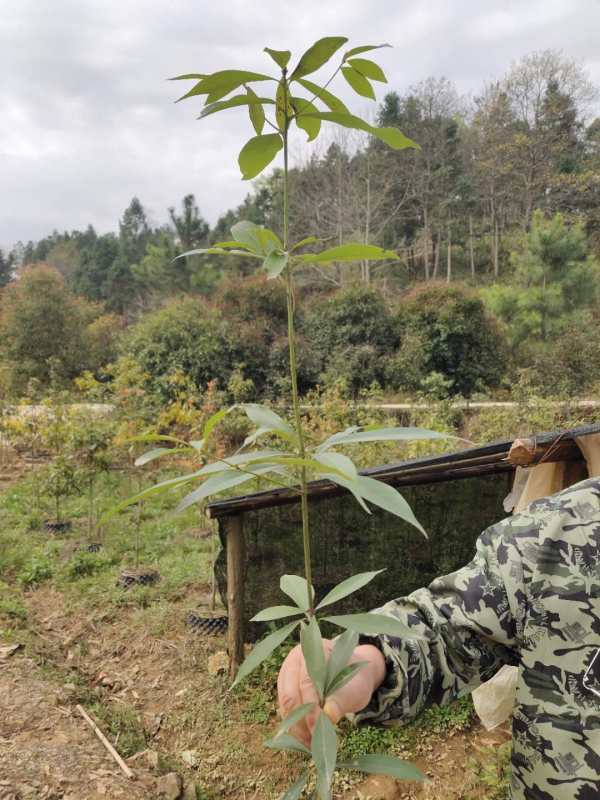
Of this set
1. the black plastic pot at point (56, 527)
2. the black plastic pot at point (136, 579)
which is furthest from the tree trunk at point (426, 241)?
the black plastic pot at point (136, 579)

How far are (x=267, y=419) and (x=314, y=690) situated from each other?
35 centimetres

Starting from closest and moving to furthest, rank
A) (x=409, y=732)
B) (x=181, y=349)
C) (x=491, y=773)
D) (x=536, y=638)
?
(x=536, y=638), (x=491, y=773), (x=409, y=732), (x=181, y=349)

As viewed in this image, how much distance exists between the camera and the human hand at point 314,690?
73cm

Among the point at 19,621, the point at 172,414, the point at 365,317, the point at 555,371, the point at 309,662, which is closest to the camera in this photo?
the point at 309,662

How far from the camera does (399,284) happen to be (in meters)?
22.5

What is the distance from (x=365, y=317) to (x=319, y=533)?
10.0 metres

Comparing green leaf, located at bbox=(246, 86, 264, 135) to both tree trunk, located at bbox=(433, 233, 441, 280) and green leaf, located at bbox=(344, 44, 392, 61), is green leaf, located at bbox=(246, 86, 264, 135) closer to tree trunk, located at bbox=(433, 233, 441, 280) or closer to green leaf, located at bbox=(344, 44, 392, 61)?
green leaf, located at bbox=(344, 44, 392, 61)

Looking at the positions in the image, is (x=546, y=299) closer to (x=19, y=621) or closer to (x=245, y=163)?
(x=19, y=621)

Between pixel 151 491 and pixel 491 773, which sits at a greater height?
pixel 151 491

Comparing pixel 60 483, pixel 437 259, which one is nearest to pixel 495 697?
pixel 60 483

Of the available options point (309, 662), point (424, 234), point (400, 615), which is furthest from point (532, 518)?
point (424, 234)

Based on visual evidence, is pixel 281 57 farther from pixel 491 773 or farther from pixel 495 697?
pixel 491 773

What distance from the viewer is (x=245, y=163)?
61 cm

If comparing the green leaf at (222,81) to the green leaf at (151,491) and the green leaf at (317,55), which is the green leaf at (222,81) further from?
the green leaf at (151,491)
